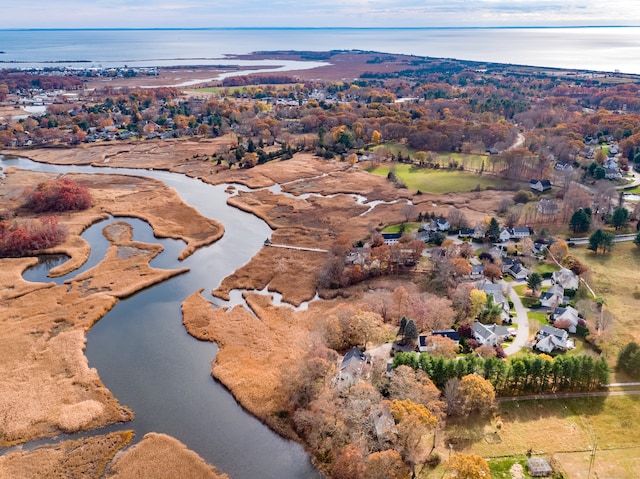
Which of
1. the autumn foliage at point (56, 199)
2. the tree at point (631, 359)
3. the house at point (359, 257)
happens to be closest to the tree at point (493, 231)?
the house at point (359, 257)

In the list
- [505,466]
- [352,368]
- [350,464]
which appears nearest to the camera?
[350,464]

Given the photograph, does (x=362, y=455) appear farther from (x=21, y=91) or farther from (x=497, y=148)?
(x=21, y=91)

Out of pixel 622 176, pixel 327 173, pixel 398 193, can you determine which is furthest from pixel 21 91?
pixel 622 176

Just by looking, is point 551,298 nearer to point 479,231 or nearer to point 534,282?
point 534,282

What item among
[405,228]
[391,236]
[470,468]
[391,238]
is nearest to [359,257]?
[391,238]

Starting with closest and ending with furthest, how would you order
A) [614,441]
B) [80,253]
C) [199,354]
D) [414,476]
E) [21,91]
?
[414,476]
[614,441]
[199,354]
[80,253]
[21,91]

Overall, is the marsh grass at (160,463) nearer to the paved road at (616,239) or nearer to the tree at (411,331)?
the tree at (411,331)

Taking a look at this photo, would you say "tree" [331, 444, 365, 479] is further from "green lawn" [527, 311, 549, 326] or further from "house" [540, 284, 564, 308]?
"house" [540, 284, 564, 308]
